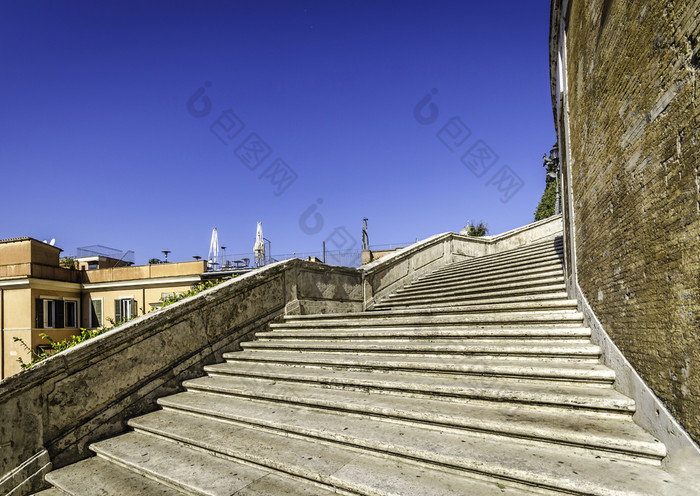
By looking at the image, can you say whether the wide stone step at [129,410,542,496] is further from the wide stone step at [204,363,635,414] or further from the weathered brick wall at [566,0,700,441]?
the weathered brick wall at [566,0,700,441]

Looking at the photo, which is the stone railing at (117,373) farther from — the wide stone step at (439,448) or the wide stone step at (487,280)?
the wide stone step at (487,280)

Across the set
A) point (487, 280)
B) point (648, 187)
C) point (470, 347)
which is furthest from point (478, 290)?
point (648, 187)

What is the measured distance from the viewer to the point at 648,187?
2.66m

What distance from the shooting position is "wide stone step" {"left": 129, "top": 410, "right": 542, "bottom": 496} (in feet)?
8.24

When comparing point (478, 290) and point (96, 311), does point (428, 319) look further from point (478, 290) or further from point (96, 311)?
point (96, 311)

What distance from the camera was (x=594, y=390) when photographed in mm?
3236

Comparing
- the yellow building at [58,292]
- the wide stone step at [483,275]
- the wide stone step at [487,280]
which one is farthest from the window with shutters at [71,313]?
the wide stone step at [487,280]

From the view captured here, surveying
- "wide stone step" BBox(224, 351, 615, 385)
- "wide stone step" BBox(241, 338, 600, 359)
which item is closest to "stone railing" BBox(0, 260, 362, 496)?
"wide stone step" BBox(224, 351, 615, 385)

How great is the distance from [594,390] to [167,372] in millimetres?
4599

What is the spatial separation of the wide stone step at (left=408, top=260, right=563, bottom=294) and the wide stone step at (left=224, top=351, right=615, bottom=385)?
11.9 feet

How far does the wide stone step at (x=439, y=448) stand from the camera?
7.52 ft

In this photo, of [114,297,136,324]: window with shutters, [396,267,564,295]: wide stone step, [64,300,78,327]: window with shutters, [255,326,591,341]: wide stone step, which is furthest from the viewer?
[114,297,136,324]: window with shutters

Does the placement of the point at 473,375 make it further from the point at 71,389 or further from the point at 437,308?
the point at 71,389

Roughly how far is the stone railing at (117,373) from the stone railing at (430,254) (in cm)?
242
